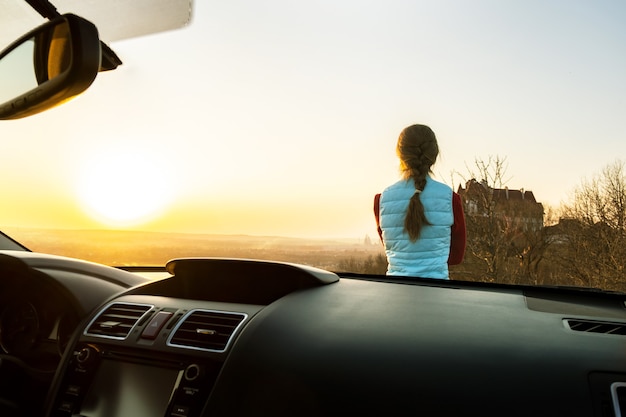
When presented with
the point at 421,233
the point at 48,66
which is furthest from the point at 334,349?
the point at 421,233

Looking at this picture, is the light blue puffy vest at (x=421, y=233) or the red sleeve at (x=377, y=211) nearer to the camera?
the light blue puffy vest at (x=421, y=233)

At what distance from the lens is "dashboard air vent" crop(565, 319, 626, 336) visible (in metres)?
1.87

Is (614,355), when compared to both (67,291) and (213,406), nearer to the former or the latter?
(213,406)

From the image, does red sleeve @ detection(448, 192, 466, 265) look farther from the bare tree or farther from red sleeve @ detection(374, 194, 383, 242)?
the bare tree

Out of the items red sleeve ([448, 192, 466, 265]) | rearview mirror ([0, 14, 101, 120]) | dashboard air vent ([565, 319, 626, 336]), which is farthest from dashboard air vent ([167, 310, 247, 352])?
red sleeve ([448, 192, 466, 265])

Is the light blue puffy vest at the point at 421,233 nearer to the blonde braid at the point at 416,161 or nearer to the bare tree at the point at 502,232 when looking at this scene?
the blonde braid at the point at 416,161

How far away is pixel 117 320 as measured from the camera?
90.0 inches

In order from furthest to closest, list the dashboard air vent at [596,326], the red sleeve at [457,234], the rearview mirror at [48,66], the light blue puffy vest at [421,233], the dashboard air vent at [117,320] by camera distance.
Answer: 1. the red sleeve at [457,234]
2. the light blue puffy vest at [421,233]
3. the dashboard air vent at [117,320]
4. the dashboard air vent at [596,326]
5. the rearview mirror at [48,66]

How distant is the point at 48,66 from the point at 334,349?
1196mm

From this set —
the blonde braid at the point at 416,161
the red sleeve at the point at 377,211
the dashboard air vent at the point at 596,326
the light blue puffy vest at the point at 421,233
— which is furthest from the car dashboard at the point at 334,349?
the red sleeve at the point at 377,211

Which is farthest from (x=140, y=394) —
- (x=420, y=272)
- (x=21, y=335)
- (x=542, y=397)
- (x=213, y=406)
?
(x=420, y=272)

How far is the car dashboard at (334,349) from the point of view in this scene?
63.6 inches

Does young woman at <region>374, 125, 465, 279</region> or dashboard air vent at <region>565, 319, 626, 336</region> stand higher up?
young woman at <region>374, 125, 465, 279</region>

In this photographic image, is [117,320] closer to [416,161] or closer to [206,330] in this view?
[206,330]
